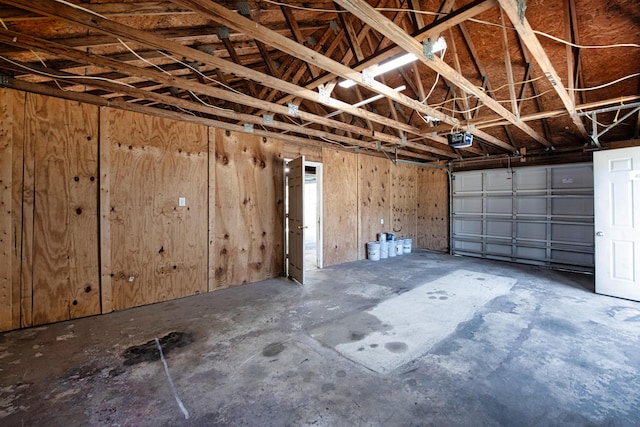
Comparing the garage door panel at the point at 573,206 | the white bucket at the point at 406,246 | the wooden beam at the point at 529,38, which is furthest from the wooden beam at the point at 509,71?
the white bucket at the point at 406,246

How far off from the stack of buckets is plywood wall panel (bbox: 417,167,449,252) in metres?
1.05

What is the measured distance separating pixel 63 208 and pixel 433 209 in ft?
27.3

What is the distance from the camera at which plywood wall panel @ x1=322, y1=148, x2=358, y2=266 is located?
625 centimetres

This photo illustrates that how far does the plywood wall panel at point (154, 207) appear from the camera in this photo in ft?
12.1

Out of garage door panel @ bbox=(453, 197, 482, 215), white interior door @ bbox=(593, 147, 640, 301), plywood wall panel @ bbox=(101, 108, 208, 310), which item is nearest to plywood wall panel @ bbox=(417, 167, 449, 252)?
garage door panel @ bbox=(453, 197, 482, 215)

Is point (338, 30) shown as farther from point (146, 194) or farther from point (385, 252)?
point (385, 252)

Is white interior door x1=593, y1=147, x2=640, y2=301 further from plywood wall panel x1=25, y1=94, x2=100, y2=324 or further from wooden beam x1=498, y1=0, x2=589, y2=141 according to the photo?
plywood wall panel x1=25, y1=94, x2=100, y2=324

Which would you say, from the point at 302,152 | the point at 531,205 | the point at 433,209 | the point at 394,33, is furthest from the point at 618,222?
the point at 302,152

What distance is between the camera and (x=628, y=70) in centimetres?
374

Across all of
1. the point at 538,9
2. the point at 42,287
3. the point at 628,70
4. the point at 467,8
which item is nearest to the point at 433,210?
the point at 628,70

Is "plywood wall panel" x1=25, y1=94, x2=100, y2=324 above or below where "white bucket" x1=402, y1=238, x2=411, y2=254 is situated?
above

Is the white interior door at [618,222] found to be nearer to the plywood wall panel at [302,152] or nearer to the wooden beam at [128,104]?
the plywood wall panel at [302,152]

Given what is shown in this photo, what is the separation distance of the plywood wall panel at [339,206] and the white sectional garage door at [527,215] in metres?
3.25

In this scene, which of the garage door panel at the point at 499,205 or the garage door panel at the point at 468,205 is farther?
the garage door panel at the point at 468,205
